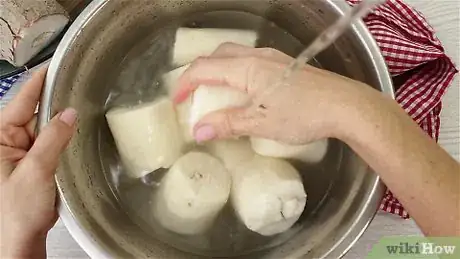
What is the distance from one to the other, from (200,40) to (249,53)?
12 cm

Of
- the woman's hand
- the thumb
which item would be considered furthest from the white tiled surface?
the thumb

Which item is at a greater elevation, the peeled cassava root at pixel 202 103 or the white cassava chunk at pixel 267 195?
the peeled cassava root at pixel 202 103

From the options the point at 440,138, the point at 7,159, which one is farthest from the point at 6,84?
the point at 440,138

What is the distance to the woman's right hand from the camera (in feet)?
1.84

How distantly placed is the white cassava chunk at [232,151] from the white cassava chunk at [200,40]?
117 millimetres

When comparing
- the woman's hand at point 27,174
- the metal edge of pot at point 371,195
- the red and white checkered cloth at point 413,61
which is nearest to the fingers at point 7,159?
the woman's hand at point 27,174

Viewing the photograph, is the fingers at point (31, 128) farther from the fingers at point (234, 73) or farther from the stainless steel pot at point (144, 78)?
the fingers at point (234, 73)

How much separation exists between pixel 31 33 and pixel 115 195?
0.75 feet

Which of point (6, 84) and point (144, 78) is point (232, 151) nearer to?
point (144, 78)

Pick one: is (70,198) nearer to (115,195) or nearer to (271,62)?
(115,195)

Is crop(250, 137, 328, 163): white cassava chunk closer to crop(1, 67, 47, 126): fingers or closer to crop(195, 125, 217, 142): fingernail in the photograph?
crop(195, 125, 217, 142): fingernail

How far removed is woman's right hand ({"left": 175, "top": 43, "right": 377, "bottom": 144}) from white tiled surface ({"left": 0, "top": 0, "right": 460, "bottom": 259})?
21 cm

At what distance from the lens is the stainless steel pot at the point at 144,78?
59 cm

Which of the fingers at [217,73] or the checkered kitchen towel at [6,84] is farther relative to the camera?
the checkered kitchen towel at [6,84]
